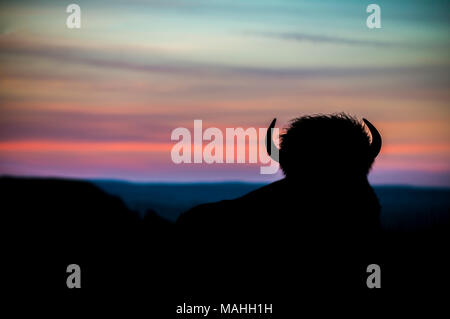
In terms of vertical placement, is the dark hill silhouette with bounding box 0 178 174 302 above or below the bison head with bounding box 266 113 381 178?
below

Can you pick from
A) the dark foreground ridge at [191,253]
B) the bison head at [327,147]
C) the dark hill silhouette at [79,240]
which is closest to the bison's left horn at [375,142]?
the bison head at [327,147]

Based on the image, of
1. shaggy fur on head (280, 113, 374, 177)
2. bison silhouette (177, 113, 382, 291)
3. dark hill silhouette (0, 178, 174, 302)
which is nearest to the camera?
bison silhouette (177, 113, 382, 291)

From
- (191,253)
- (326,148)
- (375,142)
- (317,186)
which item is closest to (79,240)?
(191,253)

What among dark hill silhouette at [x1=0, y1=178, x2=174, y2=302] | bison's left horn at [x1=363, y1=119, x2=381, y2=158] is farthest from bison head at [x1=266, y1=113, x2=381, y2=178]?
dark hill silhouette at [x1=0, y1=178, x2=174, y2=302]

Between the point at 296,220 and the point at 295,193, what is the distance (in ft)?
0.89

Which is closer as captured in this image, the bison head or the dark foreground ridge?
the dark foreground ridge

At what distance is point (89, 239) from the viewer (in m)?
7.82

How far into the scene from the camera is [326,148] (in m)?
6.87

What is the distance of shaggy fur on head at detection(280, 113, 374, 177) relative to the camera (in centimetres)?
688

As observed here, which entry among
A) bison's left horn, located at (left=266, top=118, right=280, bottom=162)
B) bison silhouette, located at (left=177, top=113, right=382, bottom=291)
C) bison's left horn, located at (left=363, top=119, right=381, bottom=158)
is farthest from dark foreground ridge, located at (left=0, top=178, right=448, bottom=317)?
bison's left horn, located at (left=363, top=119, right=381, bottom=158)

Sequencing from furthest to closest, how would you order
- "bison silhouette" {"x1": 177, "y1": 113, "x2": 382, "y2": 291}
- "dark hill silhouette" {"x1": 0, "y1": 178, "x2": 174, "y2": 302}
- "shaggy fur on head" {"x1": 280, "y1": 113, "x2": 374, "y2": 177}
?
"dark hill silhouette" {"x1": 0, "y1": 178, "x2": 174, "y2": 302} → "shaggy fur on head" {"x1": 280, "y1": 113, "x2": 374, "y2": 177} → "bison silhouette" {"x1": 177, "y1": 113, "x2": 382, "y2": 291}

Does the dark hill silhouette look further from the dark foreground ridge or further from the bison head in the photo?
the bison head
